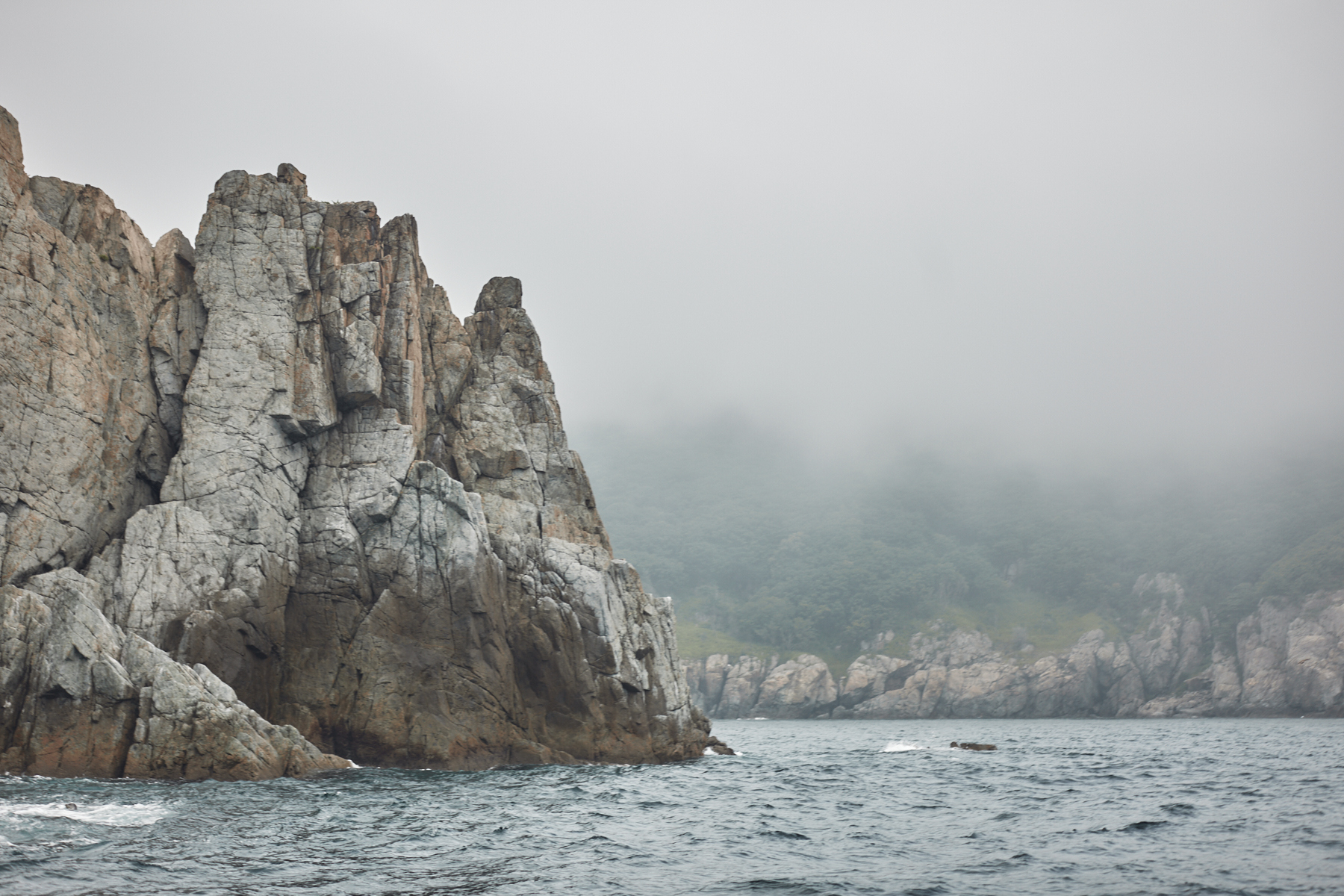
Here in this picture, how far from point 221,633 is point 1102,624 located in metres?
182

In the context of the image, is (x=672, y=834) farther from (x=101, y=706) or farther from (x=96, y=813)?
(x=101, y=706)

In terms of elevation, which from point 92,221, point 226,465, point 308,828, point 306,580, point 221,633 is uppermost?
point 92,221

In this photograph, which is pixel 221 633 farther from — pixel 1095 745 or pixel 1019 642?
pixel 1019 642

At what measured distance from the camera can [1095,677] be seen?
6412 inches

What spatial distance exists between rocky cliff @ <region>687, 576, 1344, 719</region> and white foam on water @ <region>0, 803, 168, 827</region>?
153691mm

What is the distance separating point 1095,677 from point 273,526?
503ft

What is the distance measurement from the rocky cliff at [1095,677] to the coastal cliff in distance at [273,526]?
398ft

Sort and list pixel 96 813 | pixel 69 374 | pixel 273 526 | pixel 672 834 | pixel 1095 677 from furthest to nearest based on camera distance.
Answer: pixel 1095 677, pixel 273 526, pixel 69 374, pixel 672 834, pixel 96 813

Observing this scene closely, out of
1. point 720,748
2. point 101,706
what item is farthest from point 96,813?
point 720,748

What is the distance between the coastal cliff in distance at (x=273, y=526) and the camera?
33719 mm

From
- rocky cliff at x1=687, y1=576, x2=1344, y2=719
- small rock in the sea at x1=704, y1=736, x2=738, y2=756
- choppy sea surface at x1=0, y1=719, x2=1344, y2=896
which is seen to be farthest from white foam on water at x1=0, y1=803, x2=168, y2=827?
rocky cliff at x1=687, y1=576, x2=1344, y2=719

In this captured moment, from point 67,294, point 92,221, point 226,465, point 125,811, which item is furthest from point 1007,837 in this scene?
point 92,221

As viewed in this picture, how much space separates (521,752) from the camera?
45.3 metres

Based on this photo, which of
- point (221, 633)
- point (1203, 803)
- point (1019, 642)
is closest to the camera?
point (1203, 803)
